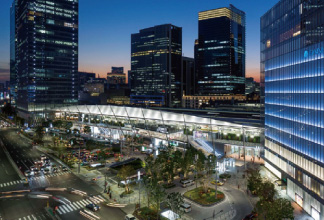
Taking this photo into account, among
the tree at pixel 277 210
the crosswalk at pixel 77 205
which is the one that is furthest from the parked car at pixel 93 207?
the tree at pixel 277 210

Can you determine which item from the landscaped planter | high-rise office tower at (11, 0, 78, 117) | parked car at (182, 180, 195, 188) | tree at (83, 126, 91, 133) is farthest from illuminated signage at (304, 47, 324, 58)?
high-rise office tower at (11, 0, 78, 117)

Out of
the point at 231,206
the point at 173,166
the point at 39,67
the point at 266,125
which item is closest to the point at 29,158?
the point at 173,166

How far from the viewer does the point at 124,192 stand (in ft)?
152

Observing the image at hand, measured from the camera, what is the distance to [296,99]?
143ft

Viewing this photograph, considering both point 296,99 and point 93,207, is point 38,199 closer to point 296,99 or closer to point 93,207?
point 93,207

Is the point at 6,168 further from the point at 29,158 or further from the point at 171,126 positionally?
the point at 171,126

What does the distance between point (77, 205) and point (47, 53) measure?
5843 inches

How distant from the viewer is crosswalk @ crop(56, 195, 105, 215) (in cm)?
3984

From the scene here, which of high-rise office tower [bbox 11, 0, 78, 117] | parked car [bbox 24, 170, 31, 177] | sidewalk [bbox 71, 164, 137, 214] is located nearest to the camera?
sidewalk [bbox 71, 164, 137, 214]

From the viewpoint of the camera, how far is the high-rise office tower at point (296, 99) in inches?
1442

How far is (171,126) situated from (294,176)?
145ft

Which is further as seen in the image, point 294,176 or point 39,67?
point 39,67

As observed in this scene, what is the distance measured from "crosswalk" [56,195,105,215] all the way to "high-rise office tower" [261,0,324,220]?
33321mm

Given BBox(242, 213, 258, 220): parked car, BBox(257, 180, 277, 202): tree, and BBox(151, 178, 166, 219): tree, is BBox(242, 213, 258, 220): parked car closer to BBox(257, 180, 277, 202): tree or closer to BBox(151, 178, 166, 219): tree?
BBox(257, 180, 277, 202): tree
